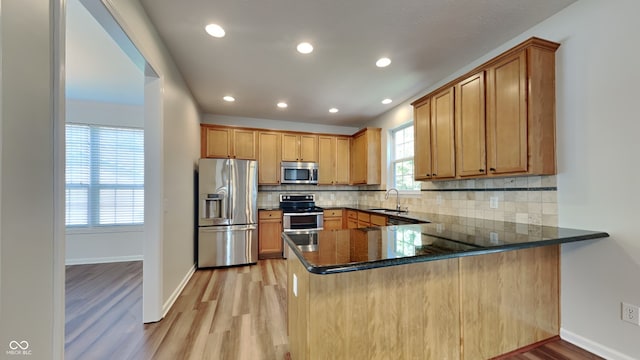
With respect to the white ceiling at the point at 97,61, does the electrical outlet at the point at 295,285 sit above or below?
below

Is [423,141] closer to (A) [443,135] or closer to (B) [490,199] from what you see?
(A) [443,135]

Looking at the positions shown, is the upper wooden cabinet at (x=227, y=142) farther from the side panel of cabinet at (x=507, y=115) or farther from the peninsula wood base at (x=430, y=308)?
the side panel of cabinet at (x=507, y=115)

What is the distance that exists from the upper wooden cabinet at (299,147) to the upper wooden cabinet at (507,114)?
A: 2694mm

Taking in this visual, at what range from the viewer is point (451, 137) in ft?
8.34

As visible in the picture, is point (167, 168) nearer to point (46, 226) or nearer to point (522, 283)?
point (46, 226)

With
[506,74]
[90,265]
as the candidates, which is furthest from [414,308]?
[90,265]

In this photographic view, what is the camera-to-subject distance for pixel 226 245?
373 centimetres

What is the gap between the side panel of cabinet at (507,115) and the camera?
1.89m

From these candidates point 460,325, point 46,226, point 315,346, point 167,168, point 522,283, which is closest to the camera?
point 46,226

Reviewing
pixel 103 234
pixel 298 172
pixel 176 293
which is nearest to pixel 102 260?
pixel 103 234

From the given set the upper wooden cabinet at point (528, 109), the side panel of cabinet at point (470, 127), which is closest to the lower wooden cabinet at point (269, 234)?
the side panel of cabinet at point (470, 127)

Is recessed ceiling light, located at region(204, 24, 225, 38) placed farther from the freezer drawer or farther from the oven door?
Result: the oven door

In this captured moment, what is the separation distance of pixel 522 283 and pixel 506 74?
1673 mm

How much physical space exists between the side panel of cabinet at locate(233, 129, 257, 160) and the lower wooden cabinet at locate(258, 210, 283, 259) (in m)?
1.09
